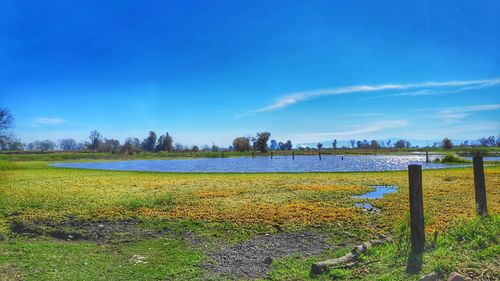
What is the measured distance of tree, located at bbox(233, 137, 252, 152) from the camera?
161m

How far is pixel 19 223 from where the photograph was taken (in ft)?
40.5

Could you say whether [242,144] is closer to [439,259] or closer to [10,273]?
[10,273]

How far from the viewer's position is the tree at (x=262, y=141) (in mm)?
151488

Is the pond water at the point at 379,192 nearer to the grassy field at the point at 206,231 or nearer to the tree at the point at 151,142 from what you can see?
the grassy field at the point at 206,231

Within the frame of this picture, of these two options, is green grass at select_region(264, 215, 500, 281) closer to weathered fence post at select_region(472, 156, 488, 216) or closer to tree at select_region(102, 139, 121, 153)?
weathered fence post at select_region(472, 156, 488, 216)

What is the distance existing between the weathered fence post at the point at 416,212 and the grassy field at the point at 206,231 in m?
0.27

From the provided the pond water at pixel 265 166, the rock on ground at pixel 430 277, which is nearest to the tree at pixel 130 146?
the pond water at pixel 265 166

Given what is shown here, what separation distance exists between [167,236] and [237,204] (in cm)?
530

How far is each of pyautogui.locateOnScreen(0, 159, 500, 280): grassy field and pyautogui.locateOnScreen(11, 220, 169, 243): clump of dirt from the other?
31 millimetres

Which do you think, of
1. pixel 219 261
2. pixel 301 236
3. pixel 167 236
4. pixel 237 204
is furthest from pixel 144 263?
pixel 237 204

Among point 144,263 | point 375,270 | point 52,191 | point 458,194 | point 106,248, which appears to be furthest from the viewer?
point 52,191

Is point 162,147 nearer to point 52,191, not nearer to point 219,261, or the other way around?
point 52,191

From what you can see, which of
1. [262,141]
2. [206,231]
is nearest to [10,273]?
[206,231]

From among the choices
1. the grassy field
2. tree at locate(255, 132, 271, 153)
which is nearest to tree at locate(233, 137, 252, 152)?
tree at locate(255, 132, 271, 153)
